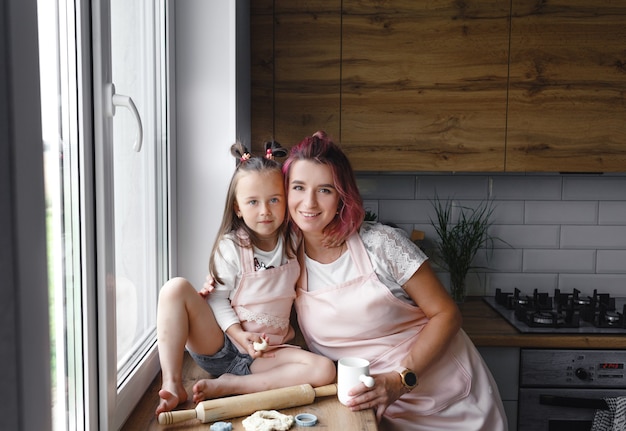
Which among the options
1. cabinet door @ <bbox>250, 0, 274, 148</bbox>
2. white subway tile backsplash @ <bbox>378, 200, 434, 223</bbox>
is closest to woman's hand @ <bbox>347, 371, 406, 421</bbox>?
cabinet door @ <bbox>250, 0, 274, 148</bbox>

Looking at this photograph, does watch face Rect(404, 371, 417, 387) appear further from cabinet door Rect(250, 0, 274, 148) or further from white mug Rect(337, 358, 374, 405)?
cabinet door Rect(250, 0, 274, 148)

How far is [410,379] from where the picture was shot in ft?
4.38

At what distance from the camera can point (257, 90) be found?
2.19 m

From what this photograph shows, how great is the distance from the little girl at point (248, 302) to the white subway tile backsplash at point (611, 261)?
179 centimetres

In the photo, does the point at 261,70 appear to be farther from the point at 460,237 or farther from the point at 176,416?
the point at 176,416

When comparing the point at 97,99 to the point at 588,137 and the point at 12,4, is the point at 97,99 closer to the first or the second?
the point at 12,4

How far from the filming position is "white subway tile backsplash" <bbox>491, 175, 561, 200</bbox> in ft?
8.46

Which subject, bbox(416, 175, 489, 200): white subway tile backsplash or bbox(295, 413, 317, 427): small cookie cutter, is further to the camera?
bbox(416, 175, 489, 200): white subway tile backsplash

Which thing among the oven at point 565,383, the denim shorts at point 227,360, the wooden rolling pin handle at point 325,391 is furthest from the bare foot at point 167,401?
the oven at point 565,383

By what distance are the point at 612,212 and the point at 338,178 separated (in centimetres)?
178

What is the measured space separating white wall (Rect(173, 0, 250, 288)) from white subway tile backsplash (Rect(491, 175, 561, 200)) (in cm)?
138

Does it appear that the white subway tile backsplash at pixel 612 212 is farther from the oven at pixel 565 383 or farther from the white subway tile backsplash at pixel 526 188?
the oven at pixel 565 383

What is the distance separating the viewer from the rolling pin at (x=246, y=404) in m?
1.11

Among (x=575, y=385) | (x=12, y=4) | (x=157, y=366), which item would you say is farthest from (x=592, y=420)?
(x=12, y=4)
